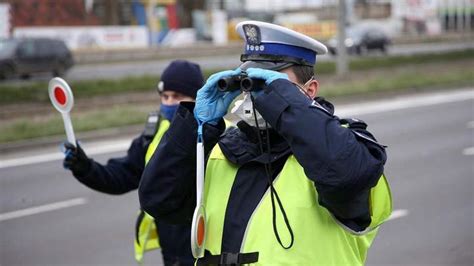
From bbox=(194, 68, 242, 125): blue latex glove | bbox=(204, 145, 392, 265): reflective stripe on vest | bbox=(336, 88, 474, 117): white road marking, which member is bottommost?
bbox=(336, 88, 474, 117): white road marking

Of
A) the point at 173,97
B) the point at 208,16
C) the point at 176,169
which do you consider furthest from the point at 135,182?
the point at 208,16

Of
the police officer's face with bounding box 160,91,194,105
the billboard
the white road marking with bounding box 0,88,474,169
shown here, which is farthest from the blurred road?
the police officer's face with bounding box 160,91,194,105

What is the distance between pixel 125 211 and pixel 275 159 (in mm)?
5897

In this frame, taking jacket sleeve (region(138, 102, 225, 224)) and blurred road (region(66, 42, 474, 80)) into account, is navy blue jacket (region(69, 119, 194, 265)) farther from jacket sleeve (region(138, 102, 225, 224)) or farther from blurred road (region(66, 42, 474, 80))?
blurred road (region(66, 42, 474, 80))

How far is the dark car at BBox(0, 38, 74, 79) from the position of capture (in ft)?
76.5

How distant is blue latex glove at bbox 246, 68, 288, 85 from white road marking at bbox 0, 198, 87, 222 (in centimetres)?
633

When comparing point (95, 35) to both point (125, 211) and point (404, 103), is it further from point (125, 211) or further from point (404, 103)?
point (125, 211)

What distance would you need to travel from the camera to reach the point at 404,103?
18422 mm

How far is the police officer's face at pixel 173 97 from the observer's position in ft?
11.7

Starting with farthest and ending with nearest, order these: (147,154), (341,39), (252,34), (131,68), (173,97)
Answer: (131,68) < (341,39) < (173,97) < (147,154) < (252,34)

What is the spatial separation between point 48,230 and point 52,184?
2.32 metres

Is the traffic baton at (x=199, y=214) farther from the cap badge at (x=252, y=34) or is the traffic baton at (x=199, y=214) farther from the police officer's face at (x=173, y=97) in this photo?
the police officer's face at (x=173, y=97)

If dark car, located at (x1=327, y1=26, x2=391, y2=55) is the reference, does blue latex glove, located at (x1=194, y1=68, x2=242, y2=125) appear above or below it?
above

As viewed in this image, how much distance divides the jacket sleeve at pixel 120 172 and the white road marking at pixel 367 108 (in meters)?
7.89
